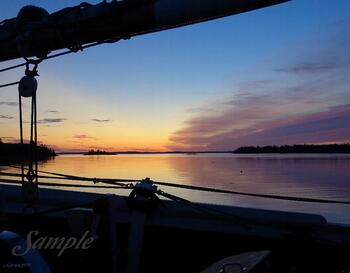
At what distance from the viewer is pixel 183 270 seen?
6848mm

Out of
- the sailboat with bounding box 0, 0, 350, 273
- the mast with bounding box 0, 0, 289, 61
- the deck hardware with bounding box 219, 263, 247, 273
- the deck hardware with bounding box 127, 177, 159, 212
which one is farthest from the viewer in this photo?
the deck hardware with bounding box 127, 177, 159, 212

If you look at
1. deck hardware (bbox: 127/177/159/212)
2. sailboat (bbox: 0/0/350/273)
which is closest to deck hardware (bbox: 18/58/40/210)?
sailboat (bbox: 0/0/350/273)

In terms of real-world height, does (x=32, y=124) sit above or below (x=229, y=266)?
above

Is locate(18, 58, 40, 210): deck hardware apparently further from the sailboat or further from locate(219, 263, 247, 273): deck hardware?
locate(219, 263, 247, 273): deck hardware

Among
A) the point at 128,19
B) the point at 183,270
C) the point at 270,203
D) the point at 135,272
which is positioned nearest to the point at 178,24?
the point at 128,19

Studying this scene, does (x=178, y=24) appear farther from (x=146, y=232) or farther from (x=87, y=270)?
(x=146, y=232)

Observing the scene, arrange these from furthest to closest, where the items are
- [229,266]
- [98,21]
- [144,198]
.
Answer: [144,198] < [229,266] < [98,21]

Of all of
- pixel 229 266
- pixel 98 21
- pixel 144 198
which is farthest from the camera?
pixel 144 198

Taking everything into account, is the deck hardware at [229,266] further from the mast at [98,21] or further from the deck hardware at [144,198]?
the mast at [98,21]

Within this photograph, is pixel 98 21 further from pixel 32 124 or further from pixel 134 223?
pixel 134 223

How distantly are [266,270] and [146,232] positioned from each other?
2.55 metres

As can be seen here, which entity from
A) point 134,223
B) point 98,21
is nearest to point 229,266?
point 134,223

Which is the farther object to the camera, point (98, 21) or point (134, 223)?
point (134, 223)

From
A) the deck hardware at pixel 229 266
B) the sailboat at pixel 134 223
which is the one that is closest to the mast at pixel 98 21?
the sailboat at pixel 134 223
